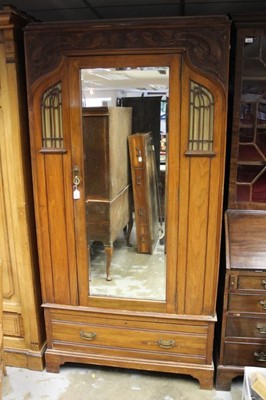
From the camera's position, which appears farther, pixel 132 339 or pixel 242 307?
pixel 132 339

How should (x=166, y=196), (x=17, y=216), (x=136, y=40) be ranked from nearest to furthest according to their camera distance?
(x=136, y=40) < (x=166, y=196) < (x=17, y=216)

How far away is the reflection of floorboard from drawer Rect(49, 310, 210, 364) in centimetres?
17

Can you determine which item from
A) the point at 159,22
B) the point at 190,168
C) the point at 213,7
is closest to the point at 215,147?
the point at 190,168

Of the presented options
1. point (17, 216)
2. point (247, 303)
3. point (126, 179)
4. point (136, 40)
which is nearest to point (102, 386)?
point (247, 303)

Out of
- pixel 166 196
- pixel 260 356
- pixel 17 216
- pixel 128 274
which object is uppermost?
pixel 166 196

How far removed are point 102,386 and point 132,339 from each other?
1.03 ft

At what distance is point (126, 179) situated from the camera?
1.83 meters

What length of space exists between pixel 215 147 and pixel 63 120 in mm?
755

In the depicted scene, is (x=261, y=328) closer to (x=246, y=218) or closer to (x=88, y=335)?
(x=246, y=218)

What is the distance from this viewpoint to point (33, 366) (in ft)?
6.84

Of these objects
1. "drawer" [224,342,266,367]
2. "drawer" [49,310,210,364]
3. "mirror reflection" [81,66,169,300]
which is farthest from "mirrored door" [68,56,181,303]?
"drawer" [224,342,266,367]

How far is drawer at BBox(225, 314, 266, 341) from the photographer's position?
1.81 metres

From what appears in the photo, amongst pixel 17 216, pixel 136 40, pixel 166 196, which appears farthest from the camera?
pixel 17 216

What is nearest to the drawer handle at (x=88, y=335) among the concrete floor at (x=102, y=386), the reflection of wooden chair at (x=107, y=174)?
the concrete floor at (x=102, y=386)
